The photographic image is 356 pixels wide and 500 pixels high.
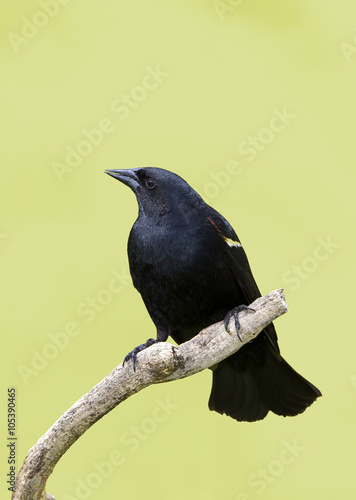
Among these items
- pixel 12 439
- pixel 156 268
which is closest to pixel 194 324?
pixel 156 268

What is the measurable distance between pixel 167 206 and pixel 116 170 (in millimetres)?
393

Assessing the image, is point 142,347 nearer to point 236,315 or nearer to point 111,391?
point 111,391

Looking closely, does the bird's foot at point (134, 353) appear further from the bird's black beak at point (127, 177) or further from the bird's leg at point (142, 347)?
the bird's black beak at point (127, 177)

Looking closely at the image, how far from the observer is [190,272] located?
3.96m

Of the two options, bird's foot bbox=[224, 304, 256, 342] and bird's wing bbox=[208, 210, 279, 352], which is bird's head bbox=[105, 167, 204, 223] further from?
bird's foot bbox=[224, 304, 256, 342]

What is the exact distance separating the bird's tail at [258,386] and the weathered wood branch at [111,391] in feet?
1.49

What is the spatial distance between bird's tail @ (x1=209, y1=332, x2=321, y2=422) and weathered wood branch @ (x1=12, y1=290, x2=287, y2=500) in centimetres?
45

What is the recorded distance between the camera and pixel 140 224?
415 cm

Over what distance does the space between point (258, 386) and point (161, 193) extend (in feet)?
4.28

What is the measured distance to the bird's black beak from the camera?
418 cm

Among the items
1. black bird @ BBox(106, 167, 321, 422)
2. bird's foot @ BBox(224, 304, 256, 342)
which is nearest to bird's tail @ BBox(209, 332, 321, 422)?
black bird @ BBox(106, 167, 321, 422)

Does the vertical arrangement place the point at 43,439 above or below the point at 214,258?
below

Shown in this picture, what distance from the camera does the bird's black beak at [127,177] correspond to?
13.7 ft

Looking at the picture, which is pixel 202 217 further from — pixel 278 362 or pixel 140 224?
pixel 278 362
